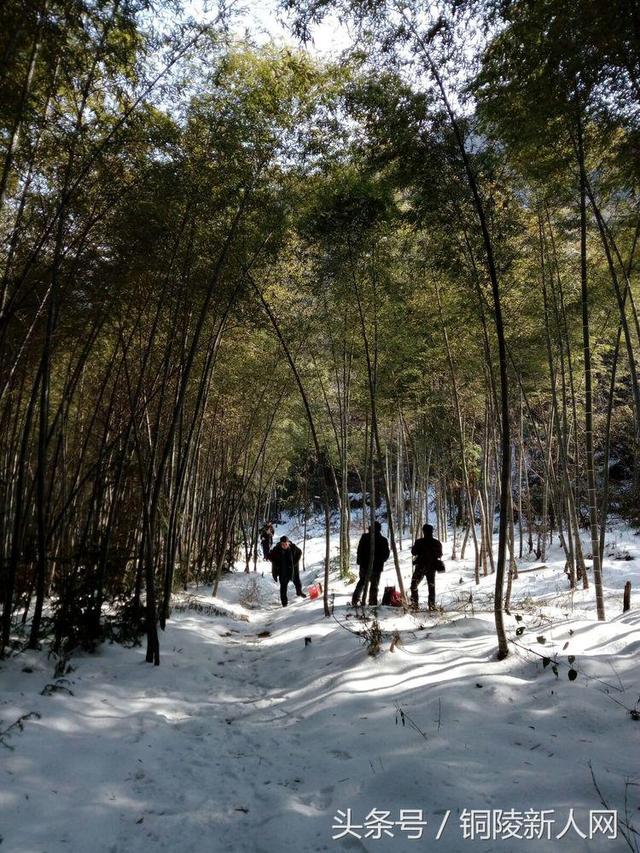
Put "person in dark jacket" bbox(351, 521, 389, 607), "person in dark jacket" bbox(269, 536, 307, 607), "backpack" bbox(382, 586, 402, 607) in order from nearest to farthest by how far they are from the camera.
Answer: "backpack" bbox(382, 586, 402, 607)
"person in dark jacket" bbox(351, 521, 389, 607)
"person in dark jacket" bbox(269, 536, 307, 607)

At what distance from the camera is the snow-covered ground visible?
5.94ft

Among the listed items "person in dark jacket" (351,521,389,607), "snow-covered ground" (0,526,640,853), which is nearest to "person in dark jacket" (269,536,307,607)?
"person in dark jacket" (351,521,389,607)

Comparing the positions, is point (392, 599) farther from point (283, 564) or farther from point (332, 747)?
point (332, 747)

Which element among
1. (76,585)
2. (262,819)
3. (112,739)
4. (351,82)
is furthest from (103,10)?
(262,819)

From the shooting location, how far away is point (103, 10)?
8.84ft

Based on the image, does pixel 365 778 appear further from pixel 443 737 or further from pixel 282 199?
pixel 282 199

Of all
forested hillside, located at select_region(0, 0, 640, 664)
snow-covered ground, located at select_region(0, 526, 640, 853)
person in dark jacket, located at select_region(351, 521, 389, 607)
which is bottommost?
snow-covered ground, located at select_region(0, 526, 640, 853)

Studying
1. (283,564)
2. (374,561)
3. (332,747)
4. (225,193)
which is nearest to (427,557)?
(374,561)

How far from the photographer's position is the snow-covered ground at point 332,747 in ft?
5.94

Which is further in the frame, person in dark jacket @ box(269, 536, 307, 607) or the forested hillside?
person in dark jacket @ box(269, 536, 307, 607)

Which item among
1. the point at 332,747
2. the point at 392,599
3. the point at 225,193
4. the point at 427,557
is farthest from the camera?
the point at 427,557

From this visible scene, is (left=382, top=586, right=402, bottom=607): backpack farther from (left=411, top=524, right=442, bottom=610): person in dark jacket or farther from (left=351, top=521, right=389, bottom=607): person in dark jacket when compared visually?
(left=411, top=524, right=442, bottom=610): person in dark jacket

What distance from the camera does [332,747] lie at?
100 inches

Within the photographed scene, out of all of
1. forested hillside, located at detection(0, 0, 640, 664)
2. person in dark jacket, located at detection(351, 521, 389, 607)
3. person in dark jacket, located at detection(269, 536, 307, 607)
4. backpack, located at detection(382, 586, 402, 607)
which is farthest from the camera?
person in dark jacket, located at detection(269, 536, 307, 607)
